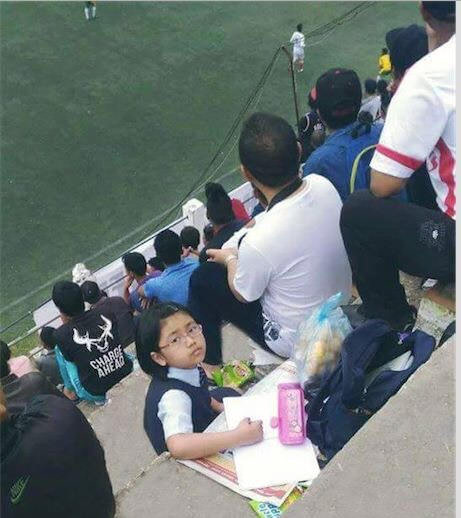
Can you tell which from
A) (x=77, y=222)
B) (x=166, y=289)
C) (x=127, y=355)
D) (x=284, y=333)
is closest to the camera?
(x=284, y=333)

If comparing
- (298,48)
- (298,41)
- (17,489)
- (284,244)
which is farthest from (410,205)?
(298,48)

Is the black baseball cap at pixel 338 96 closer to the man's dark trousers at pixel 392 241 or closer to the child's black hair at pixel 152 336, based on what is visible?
the man's dark trousers at pixel 392 241

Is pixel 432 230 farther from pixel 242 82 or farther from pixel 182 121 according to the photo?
pixel 242 82

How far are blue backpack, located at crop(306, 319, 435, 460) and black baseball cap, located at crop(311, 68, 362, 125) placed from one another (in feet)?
5.27

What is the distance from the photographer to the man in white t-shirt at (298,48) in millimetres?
10984

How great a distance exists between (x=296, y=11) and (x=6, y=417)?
40.3 ft

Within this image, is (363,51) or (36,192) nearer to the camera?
(36,192)

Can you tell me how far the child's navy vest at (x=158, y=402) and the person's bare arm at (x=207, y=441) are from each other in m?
0.16

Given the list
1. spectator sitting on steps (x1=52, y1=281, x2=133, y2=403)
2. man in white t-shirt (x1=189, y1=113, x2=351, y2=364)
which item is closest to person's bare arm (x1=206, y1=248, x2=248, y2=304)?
man in white t-shirt (x1=189, y1=113, x2=351, y2=364)

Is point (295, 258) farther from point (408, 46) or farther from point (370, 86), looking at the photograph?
point (370, 86)

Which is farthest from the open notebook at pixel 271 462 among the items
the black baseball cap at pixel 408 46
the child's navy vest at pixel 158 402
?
the black baseball cap at pixel 408 46

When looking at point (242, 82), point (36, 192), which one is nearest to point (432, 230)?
point (36, 192)

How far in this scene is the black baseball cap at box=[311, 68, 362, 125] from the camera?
409cm

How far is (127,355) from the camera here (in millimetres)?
5168
